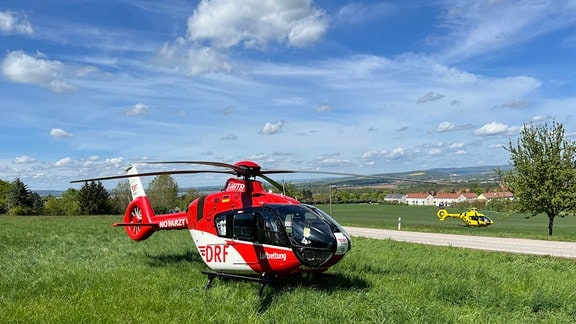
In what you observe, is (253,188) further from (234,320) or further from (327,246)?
(234,320)

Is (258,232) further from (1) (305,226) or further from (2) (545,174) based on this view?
(2) (545,174)

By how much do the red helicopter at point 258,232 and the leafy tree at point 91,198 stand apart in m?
63.2

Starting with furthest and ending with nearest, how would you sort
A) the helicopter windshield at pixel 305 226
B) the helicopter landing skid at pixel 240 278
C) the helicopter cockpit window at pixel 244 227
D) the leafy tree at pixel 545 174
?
the leafy tree at pixel 545 174, the helicopter cockpit window at pixel 244 227, the helicopter landing skid at pixel 240 278, the helicopter windshield at pixel 305 226

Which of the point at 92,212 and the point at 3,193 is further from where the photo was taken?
the point at 3,193

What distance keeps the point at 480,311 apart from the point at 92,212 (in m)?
69.0

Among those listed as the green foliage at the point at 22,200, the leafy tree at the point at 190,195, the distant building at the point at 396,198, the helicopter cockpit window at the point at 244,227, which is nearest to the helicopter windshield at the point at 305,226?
the helicopter cockpit window at the point at 244,227

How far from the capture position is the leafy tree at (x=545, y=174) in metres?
26.6

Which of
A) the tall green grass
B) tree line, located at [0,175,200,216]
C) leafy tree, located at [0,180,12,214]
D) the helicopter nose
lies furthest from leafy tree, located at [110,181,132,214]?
the helicopter nose

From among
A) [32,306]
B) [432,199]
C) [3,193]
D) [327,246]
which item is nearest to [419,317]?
[327,246]

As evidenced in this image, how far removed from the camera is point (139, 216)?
581 inches

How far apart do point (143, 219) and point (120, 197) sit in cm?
6543

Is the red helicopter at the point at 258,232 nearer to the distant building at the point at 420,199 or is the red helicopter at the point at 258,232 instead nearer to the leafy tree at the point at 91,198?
the leafy tree at the point at 91,198

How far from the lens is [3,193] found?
89438 millimetres

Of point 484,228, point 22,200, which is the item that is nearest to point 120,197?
point 22,200
